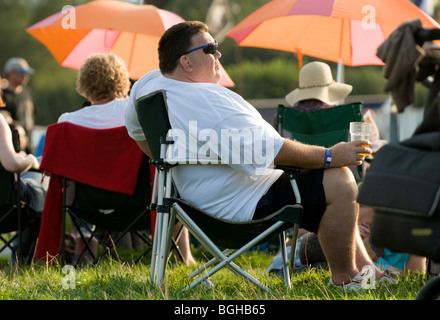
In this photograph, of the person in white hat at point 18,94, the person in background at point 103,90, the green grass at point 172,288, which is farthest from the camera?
the person in white hat at point 18,94

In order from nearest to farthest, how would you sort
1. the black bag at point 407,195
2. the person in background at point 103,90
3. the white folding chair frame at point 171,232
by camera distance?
the black bag at point 407,195
the white folding chair frame at point 171,232
the person in background at point 103,90

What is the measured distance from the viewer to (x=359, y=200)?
2.23 meters

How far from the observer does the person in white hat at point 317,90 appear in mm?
5559

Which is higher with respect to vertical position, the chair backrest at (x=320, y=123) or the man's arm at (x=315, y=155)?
the man's arm at (x=315, y=155)

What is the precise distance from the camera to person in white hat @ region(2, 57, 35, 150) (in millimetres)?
10133

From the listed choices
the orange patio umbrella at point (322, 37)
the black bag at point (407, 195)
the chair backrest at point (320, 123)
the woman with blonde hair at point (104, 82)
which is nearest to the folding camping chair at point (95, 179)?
the woman with blonde hair at point (104, 82)

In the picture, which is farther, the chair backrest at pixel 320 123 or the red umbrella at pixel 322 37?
the red umbrella at pixel 322 37

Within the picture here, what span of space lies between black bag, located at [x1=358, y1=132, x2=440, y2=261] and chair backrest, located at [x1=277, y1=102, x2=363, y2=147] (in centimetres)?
282

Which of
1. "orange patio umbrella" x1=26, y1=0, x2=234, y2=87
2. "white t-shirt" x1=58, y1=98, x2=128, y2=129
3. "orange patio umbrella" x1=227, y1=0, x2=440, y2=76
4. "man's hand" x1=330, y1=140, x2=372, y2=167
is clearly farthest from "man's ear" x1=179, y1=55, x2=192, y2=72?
"orange patio umbrella" x1=227, y1=0, x2=440, y2=76

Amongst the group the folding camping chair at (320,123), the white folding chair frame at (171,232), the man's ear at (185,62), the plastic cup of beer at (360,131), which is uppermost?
the man's ear at (185,62)

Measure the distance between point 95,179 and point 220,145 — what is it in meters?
1.58

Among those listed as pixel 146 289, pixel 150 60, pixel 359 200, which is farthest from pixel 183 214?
pixel 150 60

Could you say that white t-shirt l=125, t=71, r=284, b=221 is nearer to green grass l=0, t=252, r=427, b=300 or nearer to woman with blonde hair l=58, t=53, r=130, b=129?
green grass l=0, t=252, r=427, b=300

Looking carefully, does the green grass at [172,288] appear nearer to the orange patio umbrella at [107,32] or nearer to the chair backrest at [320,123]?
the chair backrest at [320,123]
